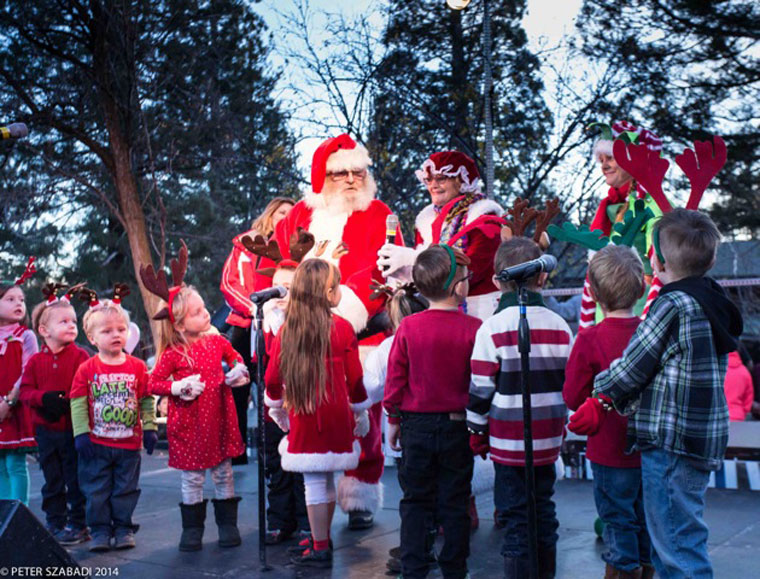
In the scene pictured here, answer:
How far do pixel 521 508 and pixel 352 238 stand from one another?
2.24m

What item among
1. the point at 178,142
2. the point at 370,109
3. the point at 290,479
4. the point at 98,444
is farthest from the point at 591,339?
the point at 178,142

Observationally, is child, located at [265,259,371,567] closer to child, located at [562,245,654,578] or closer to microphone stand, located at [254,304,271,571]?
microphone stand, located at [254,304,271,571]

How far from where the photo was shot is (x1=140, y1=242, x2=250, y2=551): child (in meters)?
4.66

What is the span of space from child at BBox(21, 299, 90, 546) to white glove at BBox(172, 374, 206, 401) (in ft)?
2.84

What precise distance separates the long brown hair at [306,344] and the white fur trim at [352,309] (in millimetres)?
631

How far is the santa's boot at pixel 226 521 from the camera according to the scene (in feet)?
15.6

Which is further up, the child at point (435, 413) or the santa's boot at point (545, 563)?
the child at point (435, 413)

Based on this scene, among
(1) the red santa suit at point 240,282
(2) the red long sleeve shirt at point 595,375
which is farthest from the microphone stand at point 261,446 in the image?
(2) the red long sleeve shirt at point 595,375

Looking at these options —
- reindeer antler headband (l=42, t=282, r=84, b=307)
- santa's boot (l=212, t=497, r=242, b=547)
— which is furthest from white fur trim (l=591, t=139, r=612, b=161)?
reindeer antler headband (l=42, t=282, r=84, b=307)

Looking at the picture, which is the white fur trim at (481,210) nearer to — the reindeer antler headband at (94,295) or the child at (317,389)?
the child at (317,389)

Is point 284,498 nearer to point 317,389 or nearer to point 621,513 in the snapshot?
point 317,389

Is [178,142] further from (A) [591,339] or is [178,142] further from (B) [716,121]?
(A) [591,339]

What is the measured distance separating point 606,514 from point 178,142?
11597mm

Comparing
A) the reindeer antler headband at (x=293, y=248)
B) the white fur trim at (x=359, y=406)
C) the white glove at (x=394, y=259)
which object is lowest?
the white fur trim at (x=359, y=406)
